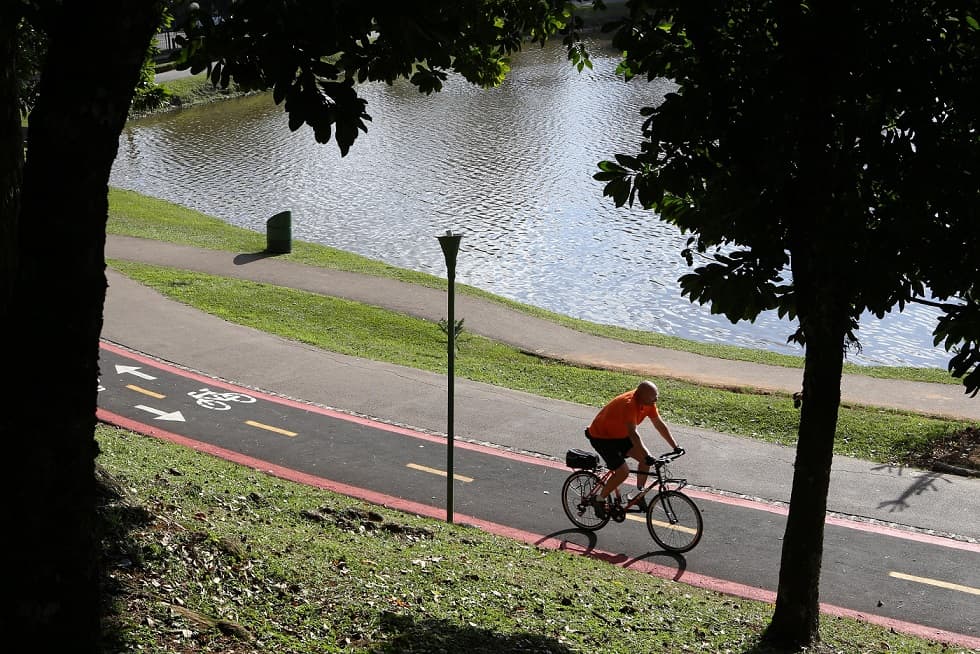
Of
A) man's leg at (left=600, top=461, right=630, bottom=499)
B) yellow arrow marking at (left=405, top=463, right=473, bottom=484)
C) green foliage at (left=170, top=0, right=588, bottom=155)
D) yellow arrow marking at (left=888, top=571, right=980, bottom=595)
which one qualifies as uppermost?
green foliage at (left=170, top=0, right=588, bottom=155)

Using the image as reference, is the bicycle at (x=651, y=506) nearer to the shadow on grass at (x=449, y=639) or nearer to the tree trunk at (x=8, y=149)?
the shadow on grass at (x=449, y=639)

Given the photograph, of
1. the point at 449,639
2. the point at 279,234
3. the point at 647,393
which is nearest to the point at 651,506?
the point at 647,393

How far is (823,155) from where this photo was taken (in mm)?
7137

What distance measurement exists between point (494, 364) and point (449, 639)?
1144cm

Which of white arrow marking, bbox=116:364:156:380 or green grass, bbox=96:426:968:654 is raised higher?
white arrow marking, bbox=116:364:156:380

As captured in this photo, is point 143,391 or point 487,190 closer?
point 143,391

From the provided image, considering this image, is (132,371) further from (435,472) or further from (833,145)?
(833,145)

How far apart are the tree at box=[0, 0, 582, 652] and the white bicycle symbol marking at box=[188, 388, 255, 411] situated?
399 inches

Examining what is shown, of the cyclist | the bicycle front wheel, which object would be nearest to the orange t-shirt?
the cyclist

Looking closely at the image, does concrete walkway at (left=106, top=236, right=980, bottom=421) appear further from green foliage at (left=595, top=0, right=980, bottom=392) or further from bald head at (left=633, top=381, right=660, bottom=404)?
green foliage at (left=595, top=0, right=980, bottom=392)

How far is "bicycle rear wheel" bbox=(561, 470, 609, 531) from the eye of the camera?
11.3 meters

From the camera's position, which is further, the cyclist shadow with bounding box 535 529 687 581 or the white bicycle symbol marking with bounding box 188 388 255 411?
the white bicycle symbol marking with bounding box 188 388 255 411

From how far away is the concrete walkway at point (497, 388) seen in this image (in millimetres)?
12664

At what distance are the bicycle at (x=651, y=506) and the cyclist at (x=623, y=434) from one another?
86 mm
